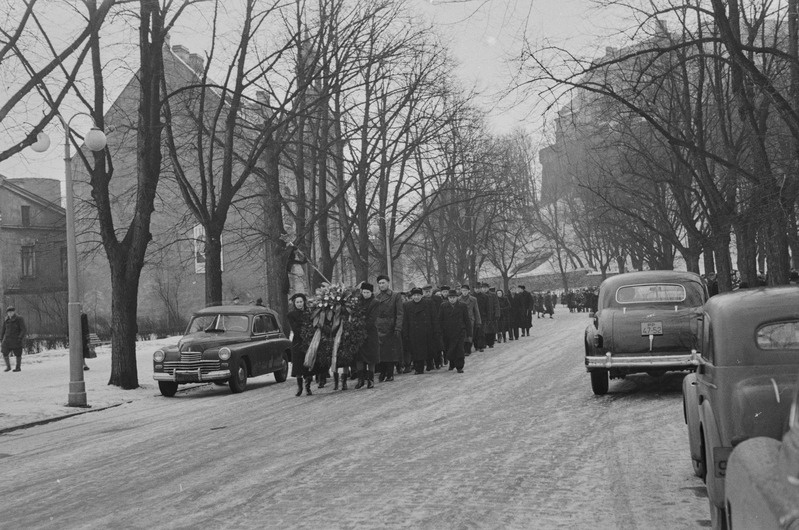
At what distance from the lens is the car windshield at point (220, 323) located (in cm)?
2036

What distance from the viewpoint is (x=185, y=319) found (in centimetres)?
5050

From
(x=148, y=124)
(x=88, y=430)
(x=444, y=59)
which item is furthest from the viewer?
(x=444, y=59)

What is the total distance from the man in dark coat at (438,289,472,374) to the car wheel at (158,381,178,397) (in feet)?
18.7

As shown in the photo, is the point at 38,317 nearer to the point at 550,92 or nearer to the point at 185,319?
the point at 185,319

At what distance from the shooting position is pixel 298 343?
17719 mm

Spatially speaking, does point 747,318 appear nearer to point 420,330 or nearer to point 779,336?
point 779,336

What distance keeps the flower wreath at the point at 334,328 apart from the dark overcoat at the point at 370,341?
0.26 ft

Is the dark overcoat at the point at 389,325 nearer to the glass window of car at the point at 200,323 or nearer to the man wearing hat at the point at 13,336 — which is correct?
the glass window of car at the point at 200,323

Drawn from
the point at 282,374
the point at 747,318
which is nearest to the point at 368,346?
the point at 282,374

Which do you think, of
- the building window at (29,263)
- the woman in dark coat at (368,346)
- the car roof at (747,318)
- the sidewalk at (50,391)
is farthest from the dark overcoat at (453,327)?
the building window at (29,263)

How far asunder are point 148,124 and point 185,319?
99.6ft

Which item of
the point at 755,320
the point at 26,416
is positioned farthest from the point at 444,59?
the point at 755,320

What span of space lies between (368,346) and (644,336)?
5.78 metres

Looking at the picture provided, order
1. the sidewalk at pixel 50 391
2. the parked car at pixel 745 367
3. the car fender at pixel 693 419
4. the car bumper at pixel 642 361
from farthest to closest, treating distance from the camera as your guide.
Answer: the sidewalk at pixel 50 391 < the car bumper at pixel 642 361 < the car fender at pixel 693 419 < the parked car at pixel 745 367
